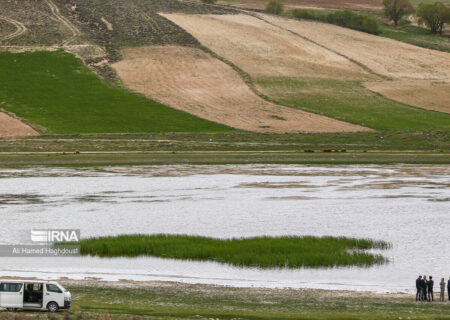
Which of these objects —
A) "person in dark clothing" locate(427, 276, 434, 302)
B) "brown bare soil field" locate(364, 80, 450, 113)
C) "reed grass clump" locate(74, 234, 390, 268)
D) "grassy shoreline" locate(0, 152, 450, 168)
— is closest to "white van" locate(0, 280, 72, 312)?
"reed grass clump" locate(74, 234, 390, 268)

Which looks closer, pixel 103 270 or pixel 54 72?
pixel 103 270

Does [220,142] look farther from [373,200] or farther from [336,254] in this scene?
[336,254]

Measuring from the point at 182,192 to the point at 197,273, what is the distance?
30.1 meters

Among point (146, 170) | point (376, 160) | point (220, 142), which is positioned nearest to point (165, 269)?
point (146, 170)

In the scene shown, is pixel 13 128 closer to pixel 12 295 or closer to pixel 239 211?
pixel 239 211

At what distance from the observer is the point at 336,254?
4431 centimetres

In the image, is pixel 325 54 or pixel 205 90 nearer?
pixel 205 90

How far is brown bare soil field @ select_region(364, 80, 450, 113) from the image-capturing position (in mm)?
139875

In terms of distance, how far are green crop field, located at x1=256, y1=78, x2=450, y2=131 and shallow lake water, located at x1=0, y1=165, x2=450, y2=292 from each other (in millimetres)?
36002

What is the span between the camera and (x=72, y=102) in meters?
134

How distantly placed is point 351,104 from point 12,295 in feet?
361

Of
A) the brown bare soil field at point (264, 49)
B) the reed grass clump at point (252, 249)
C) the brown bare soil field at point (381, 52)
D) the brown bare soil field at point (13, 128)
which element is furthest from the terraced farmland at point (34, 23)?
the reed grass clump at point (252, 249)

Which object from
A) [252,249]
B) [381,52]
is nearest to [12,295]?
[252,249]

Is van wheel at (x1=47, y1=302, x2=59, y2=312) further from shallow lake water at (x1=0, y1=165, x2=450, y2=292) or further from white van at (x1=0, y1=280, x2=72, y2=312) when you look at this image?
shallow lake water at (x1=0, y1=165, x2=450, y2=292)
